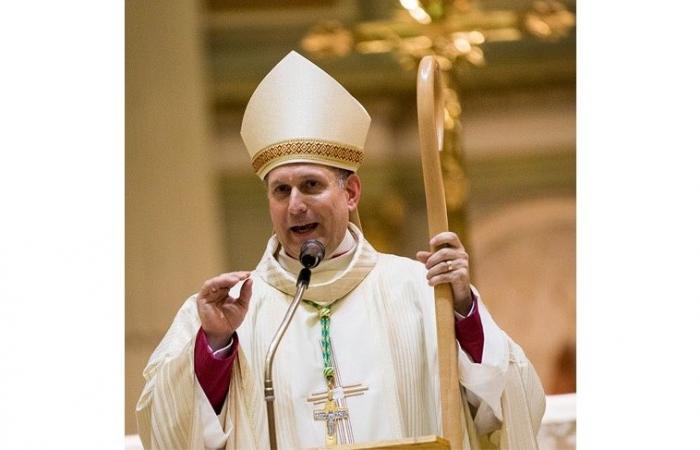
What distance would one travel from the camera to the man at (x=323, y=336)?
225 inches

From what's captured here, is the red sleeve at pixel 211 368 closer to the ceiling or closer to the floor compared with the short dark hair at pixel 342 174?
closer to the floor

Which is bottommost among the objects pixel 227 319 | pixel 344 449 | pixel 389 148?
pixel 344 449

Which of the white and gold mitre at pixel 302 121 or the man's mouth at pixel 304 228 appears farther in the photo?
the white and gold mitre at pixel 302 121

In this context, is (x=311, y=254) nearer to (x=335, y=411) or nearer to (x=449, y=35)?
(x=335, y=411)

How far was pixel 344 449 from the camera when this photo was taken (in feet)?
16.1

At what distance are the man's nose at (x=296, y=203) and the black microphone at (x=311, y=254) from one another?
41 centimetres

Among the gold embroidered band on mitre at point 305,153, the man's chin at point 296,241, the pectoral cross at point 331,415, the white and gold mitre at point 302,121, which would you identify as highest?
the white and gold mitre at point 302,121

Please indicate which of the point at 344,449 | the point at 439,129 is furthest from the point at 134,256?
the point at 344,449

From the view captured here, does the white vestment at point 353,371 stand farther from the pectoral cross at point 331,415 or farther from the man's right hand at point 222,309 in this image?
the man's right hand at point 222,309

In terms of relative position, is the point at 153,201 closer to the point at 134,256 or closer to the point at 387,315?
the point at 134,256

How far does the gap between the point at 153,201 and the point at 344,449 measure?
8.03ft

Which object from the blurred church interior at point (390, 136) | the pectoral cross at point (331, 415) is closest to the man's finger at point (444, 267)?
the pectoral cross at point (331, 415)

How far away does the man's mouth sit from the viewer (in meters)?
5.94

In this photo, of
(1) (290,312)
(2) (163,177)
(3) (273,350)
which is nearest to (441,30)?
(2) (163,177)
